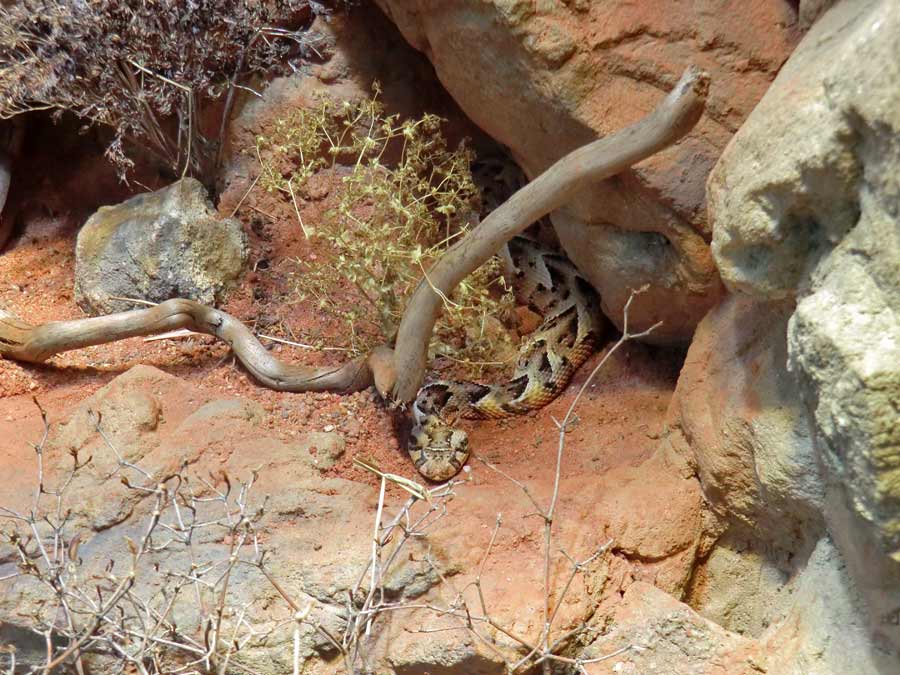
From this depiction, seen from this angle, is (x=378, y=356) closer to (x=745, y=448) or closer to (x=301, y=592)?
(x=301, y=592)

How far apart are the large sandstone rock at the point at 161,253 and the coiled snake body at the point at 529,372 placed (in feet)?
4.51

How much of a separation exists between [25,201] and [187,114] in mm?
1506

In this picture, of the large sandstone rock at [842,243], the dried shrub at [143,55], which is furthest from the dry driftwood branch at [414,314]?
the dried shrub at [143,55]

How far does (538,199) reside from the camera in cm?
316

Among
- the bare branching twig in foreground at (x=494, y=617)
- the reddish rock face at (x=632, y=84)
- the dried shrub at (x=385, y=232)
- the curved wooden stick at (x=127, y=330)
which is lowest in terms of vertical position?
the curved wooden stick at (x=127, y=330)

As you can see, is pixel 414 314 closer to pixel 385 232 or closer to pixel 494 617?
pixel 385 232

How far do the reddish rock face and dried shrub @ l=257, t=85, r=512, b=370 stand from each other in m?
0.58

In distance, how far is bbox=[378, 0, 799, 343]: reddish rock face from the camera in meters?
3.04

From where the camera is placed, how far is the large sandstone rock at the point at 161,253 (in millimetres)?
4516

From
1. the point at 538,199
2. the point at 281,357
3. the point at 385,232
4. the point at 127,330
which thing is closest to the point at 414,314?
the point at 385,232

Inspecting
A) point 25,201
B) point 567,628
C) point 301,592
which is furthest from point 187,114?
point 567,628

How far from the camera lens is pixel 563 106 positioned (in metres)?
3.24

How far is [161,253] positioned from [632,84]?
2.61m

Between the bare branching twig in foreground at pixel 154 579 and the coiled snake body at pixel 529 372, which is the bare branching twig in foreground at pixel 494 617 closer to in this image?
the bare branching twig in foreground at pixel 154 579
